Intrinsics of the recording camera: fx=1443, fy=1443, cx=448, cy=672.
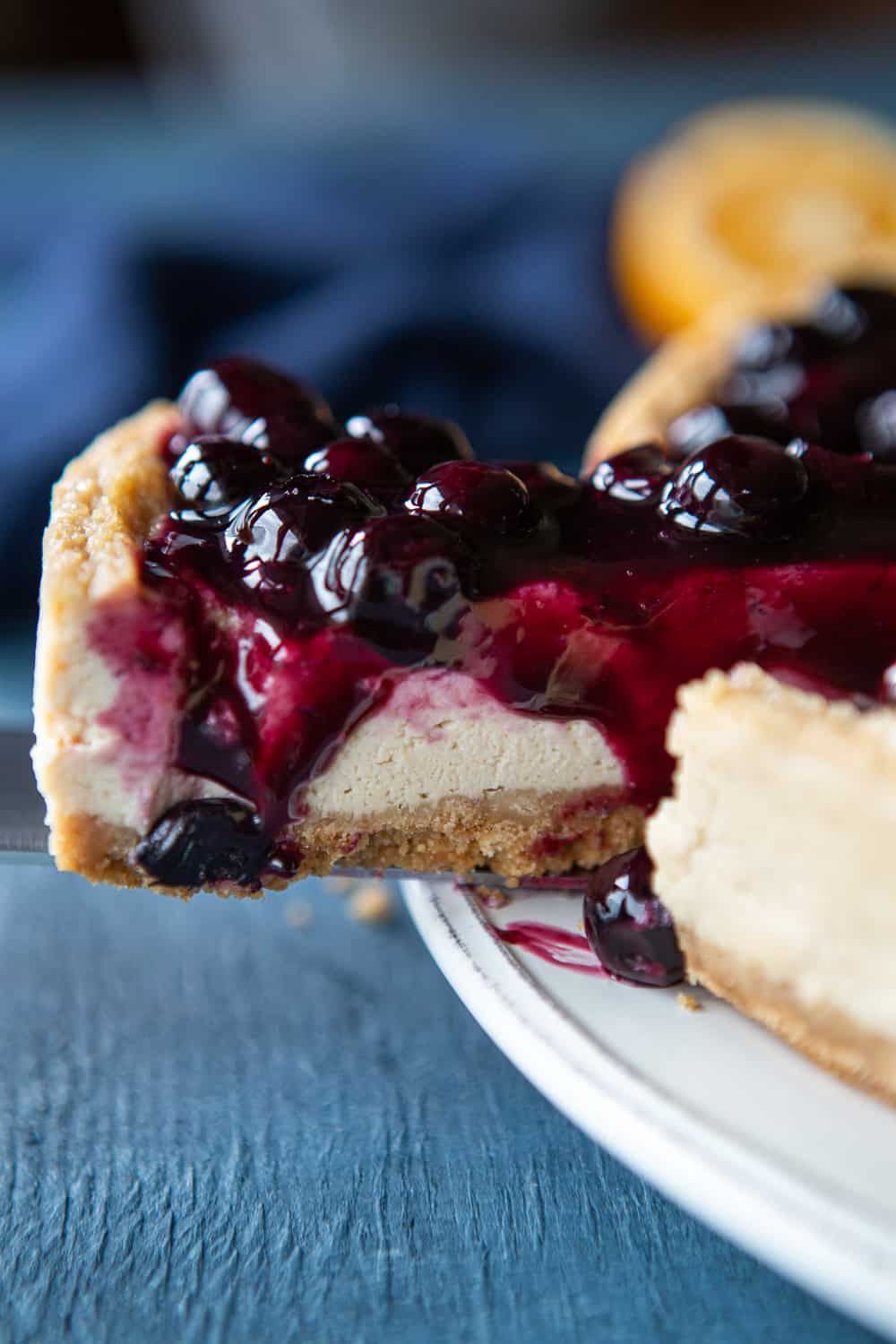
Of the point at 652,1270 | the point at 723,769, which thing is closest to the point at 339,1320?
the point at 652,1270

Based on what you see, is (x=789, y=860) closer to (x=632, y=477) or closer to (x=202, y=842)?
(x=632, y=477)

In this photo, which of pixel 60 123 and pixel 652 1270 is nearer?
pixel 652 1270

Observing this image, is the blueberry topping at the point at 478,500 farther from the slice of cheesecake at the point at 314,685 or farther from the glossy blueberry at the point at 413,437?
the glossy blueberry at the point at 413,437

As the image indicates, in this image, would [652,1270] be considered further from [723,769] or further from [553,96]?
[553,96]

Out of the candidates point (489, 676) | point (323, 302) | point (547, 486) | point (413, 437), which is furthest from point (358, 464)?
point (323, 302)

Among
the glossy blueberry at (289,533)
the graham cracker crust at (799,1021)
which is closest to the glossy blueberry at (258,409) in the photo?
the glossy blueberry at (289,533)
